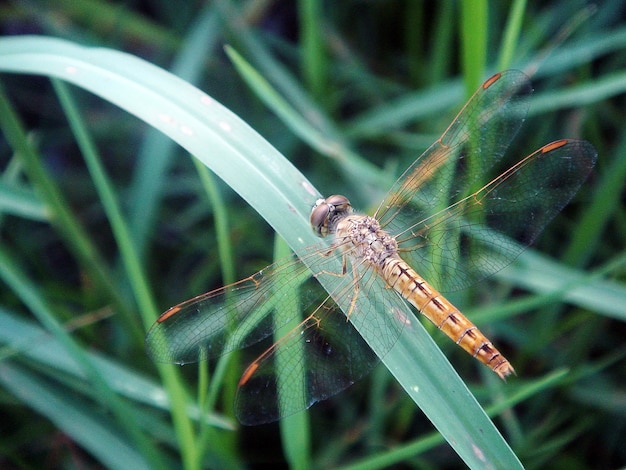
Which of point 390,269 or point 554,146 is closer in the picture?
point 554,146

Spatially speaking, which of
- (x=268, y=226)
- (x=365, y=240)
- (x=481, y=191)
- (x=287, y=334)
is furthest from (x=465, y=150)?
(x=268, y=226)

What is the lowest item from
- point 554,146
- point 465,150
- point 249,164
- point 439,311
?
point 439,311

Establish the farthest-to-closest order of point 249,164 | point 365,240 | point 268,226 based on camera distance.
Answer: point 268,226
point 365,240
point 249,164

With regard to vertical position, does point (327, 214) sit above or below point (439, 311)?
above

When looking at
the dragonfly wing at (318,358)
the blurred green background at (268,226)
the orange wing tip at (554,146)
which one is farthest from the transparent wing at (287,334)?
the orange wing tip at (554,146)

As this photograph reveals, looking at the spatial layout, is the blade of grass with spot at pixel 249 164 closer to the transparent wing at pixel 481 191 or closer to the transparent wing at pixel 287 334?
the transparent wing at pixel 287 334

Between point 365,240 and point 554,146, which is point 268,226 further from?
point 554,146
